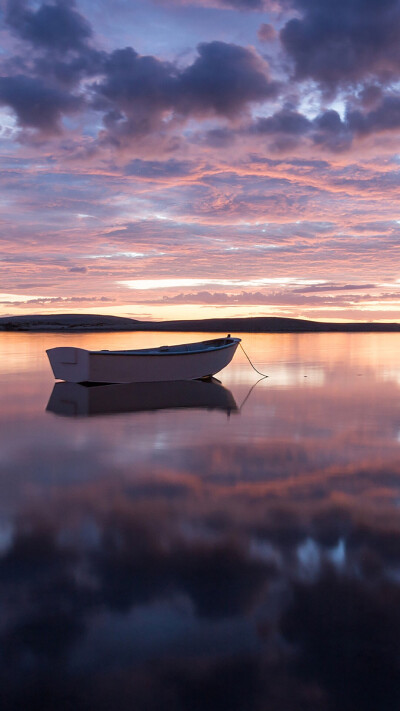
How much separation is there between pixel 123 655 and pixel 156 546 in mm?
1619

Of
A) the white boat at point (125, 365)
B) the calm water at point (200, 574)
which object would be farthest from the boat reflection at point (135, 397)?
the calm water at point (200, 574)

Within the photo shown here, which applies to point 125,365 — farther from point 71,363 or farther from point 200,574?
point 200,574

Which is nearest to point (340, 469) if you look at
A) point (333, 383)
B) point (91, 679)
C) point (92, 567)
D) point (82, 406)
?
point (92, 567)

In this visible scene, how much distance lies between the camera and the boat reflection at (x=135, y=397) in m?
14.1

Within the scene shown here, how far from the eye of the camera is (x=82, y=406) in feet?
47.7

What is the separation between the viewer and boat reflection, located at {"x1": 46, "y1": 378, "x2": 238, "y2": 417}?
1405 cm

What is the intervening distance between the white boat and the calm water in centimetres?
843

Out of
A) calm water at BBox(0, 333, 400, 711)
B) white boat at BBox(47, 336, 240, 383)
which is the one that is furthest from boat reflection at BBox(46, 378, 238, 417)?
calm water at BBox(0, 333, 400, 711)

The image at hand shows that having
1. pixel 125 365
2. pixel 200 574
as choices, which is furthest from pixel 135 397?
pixel 200 574

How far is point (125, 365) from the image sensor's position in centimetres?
1852

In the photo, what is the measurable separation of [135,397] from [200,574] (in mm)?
12172

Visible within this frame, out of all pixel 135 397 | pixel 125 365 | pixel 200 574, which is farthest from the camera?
pixel 125 365

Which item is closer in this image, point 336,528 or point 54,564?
point 54,564

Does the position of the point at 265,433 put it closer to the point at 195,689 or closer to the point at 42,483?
the point at 42,483
